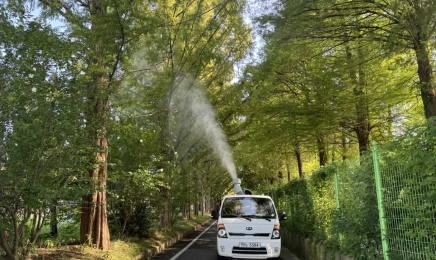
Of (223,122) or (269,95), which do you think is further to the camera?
(223,122)

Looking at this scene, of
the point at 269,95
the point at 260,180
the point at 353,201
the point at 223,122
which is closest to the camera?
the point at 353,201

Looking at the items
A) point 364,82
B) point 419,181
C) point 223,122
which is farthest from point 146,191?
point 419,181

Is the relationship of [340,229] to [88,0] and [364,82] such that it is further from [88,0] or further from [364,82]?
[88,0]

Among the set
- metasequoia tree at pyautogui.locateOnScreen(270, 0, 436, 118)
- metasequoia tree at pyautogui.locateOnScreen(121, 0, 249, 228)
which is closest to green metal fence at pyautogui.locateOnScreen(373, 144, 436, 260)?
metasequoia tree at pyautogui.locateOnScreen(270, 0, 436, 118)

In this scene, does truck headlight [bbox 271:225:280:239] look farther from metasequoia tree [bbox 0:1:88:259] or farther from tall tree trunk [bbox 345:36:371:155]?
metasequoia tree [bbox 0:1:88:259]

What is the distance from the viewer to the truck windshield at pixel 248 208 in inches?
368

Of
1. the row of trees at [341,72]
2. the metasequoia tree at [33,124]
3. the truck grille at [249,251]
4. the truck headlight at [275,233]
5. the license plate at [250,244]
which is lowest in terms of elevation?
the truck grille at [249,251]

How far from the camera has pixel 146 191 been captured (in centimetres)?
1391

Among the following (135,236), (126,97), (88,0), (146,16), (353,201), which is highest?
(88,0)

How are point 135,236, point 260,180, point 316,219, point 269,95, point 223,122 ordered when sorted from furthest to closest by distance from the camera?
point 260,180
point 223,122
point 269,95
point 135,236
point 316,219

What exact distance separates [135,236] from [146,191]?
5.84 feet

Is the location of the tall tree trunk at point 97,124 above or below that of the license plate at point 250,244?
above

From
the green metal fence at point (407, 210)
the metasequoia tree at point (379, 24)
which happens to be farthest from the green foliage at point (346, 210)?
the metasequoia tree at point (379, 24)

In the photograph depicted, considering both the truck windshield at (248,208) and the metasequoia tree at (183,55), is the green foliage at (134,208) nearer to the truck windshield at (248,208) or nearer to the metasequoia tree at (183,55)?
the metasequoia tree at (183,55)
